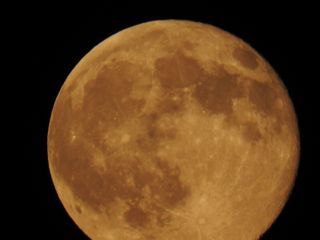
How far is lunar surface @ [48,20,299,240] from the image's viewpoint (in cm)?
378

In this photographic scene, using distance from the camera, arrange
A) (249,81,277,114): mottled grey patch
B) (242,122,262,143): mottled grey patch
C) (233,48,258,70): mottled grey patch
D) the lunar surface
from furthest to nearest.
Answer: (233,48,258,70): mottled grey patch < (249,81,277,114): mottled grey patch < (242,122,262,143): mottled grey patch < the lunar surface

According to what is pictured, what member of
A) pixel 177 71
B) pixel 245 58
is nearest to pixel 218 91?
pixel 177 71

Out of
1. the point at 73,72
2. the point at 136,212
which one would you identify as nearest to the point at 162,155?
the point at 136,212

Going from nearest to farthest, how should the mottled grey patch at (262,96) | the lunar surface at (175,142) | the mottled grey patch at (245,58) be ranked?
1. the lunar surface at (175,142)
2. the mottled grey patch at (262,96)
3. the mottled grey patch at (245,58)

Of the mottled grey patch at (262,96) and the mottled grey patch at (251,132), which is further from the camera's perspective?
the mottled grey patch at (262,96)

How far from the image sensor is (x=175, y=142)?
3.75 metres

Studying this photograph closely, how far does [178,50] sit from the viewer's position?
4082 millimetres

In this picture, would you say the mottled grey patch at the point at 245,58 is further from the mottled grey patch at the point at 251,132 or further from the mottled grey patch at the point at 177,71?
the mottled grey patch at the point at 251,132

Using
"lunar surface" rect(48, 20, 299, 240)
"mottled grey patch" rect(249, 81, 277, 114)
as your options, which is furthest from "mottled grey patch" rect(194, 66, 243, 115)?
"mottled grey patch" rect(249, 81, 277, 114)

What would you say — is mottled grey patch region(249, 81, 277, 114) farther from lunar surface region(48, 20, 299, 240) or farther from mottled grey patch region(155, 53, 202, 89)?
mottled grey patch region(155, 53, 202, 89)

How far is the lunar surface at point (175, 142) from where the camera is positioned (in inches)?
149

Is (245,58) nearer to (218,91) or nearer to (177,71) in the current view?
(218,91)

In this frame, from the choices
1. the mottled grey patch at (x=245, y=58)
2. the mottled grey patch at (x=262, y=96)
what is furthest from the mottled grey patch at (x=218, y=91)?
the mottled grey patch at (x=245, y=58)

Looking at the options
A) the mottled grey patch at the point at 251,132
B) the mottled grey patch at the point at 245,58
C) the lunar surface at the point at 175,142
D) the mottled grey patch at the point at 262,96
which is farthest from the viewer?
the mottled grey patch at the point at 245,58
